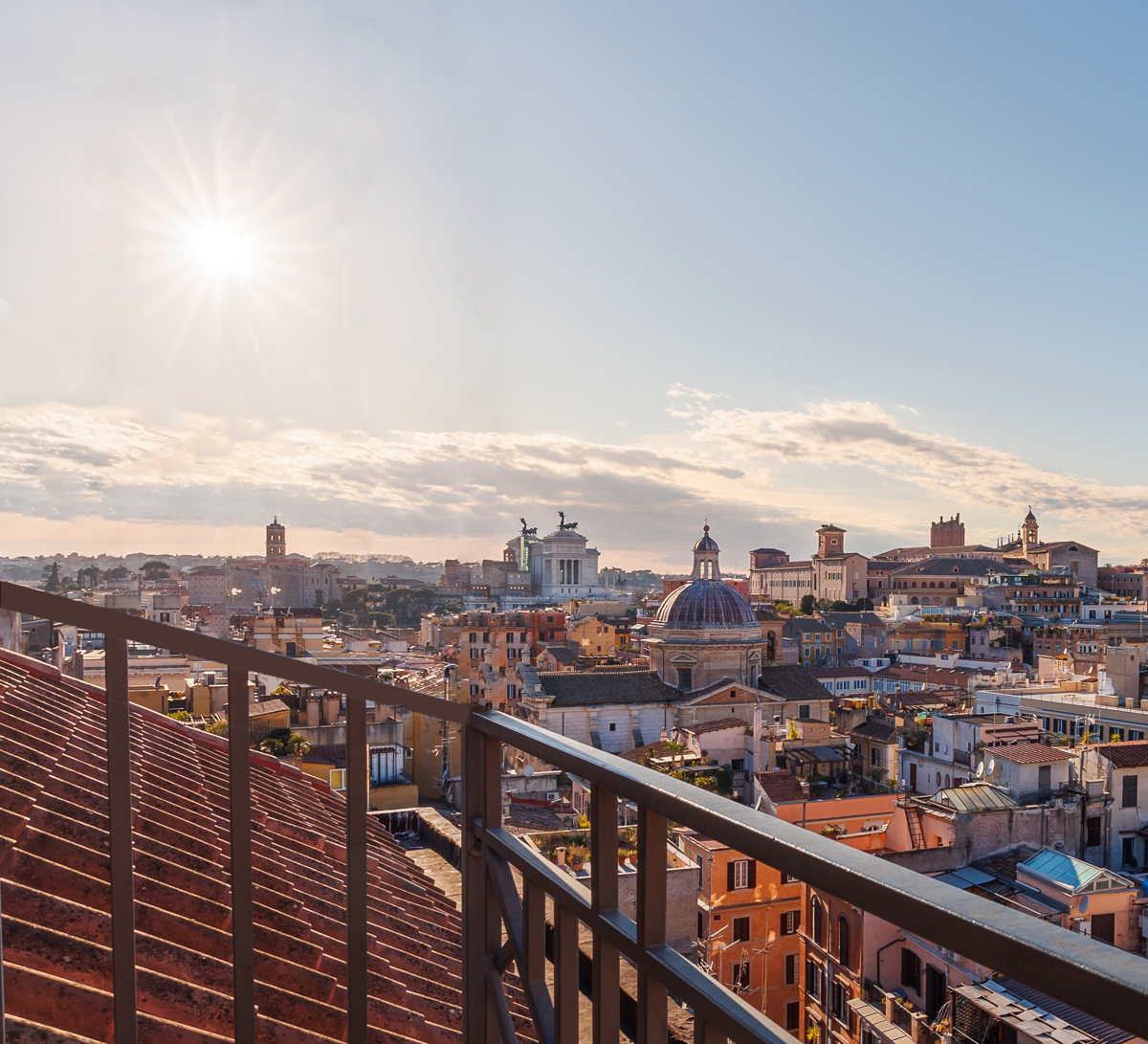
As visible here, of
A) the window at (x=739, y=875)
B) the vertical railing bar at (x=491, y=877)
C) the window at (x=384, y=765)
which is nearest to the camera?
the vertical railing bar at (x=491, y=877)

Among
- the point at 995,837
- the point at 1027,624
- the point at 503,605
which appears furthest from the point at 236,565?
the point at 995,837

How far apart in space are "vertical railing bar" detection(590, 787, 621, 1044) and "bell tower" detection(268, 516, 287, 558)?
166 feet

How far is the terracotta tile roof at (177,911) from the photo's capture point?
3.56 ft

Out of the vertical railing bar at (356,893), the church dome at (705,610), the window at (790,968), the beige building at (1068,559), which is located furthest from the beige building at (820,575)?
the vertical railing bar at (356,893)

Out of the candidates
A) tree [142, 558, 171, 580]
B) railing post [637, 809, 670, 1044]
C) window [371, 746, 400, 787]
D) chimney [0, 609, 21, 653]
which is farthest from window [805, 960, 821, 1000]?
tree [142, 558, 171, 580]

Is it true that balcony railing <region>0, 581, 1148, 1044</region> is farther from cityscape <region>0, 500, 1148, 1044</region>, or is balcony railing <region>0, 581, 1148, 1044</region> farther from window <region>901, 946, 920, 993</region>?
window <region>901, 946, 920, 993</region>

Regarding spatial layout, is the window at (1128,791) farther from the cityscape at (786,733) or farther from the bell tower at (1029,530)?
the bell tower at (1029,530)

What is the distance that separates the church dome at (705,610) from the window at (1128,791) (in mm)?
11885

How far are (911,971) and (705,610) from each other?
704 inches

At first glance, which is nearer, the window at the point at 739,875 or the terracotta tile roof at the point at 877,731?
the window at the point at 739,875

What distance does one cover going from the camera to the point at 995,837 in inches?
386

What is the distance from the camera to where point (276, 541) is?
165ft

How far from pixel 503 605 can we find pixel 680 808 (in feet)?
168

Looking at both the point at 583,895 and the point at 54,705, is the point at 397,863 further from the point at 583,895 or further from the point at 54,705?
the point at 583,895
